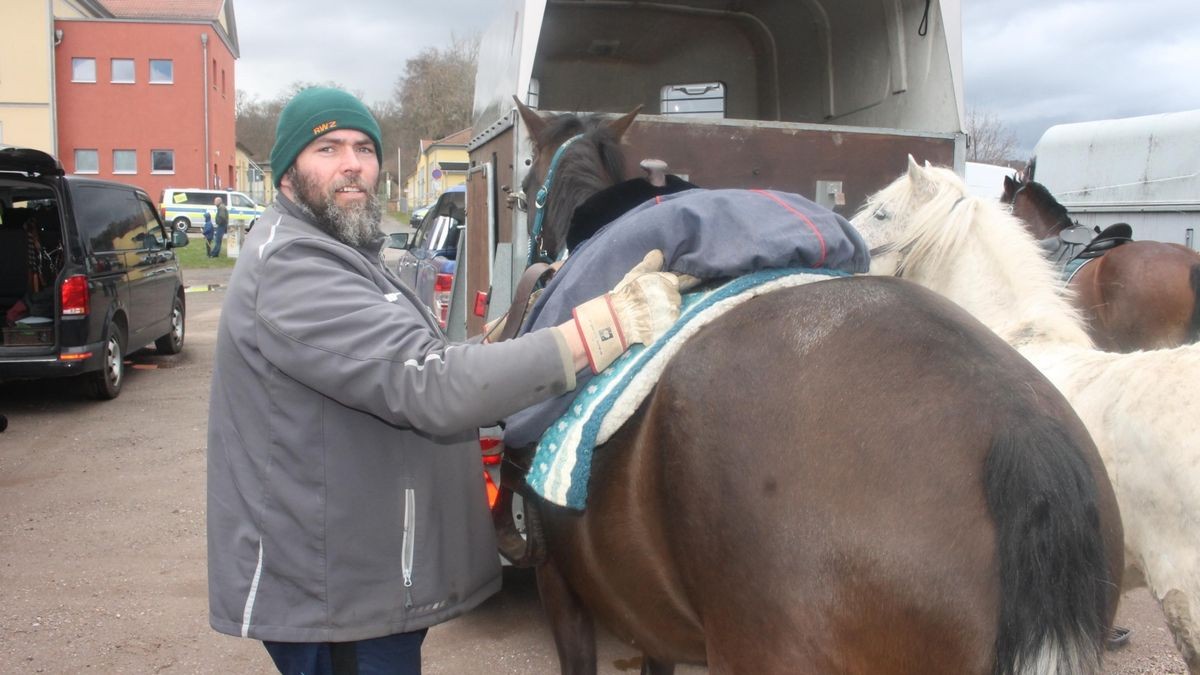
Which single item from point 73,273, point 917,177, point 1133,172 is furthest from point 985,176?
point 73,273

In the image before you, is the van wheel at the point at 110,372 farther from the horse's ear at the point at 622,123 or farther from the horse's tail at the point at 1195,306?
the horse's tail at the point at 1195,306

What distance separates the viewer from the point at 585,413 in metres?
1.71

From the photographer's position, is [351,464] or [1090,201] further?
[1090,201]

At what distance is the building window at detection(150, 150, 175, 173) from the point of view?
3862 centimetres

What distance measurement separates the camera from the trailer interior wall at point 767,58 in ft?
15.6

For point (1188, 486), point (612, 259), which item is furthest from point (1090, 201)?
point (612, 259)

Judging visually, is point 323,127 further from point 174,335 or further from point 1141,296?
point 174,335

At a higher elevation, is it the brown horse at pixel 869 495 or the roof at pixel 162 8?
the roof at pixel 162 8

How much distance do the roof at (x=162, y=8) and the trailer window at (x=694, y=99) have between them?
4258 cm

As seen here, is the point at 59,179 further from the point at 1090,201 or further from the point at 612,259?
the point at 1090,201

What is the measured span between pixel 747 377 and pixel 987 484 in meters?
0.41

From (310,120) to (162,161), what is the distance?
4250 centimetres

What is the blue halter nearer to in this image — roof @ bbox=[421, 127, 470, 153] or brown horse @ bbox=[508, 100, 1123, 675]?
brown horse @ bbox=[508, 100, 1123, 675]

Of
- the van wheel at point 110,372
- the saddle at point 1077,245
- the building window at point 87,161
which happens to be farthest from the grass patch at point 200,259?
the saddle at point 1077,245
